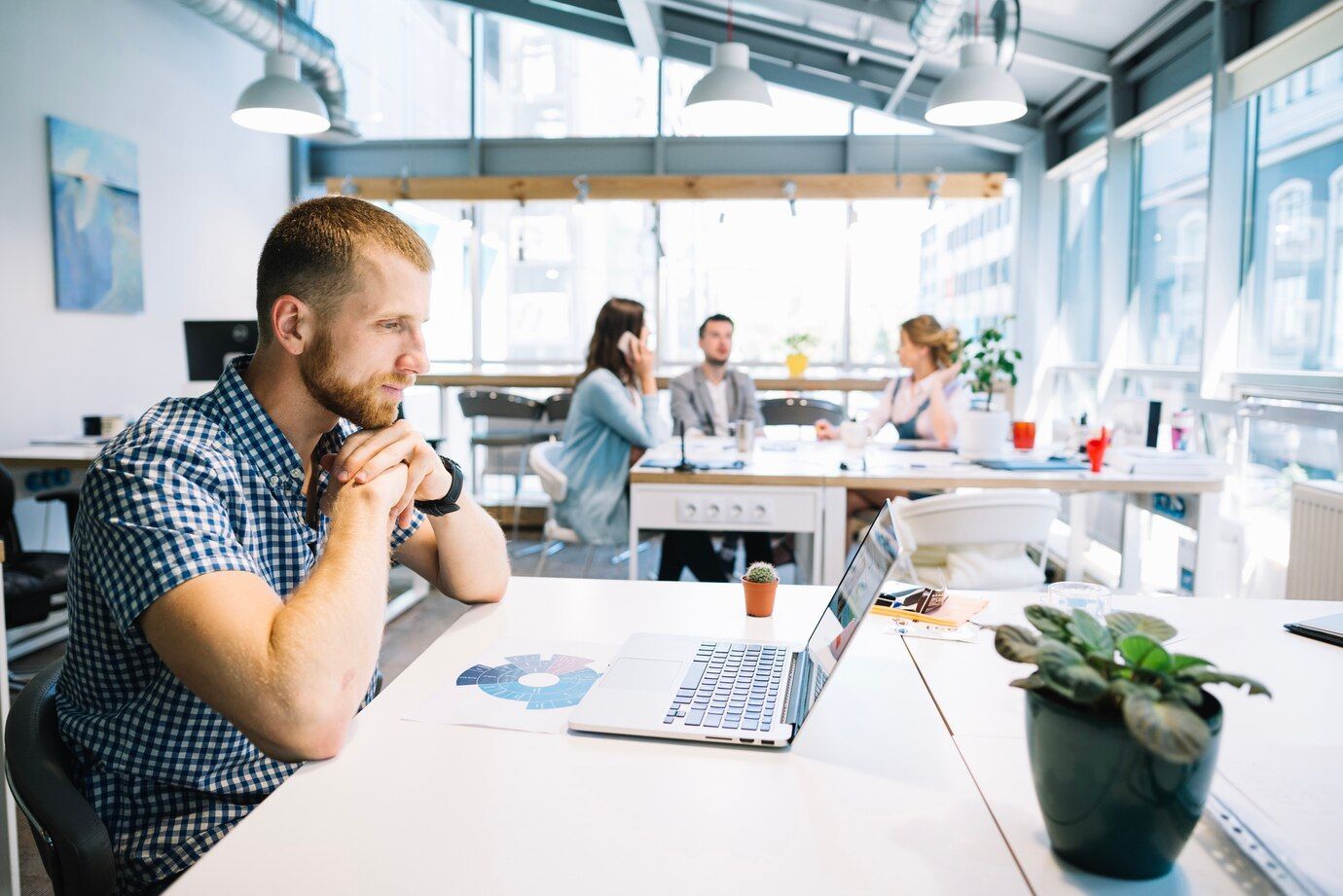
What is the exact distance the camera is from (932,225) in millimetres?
7152

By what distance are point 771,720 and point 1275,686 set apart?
2.16ft

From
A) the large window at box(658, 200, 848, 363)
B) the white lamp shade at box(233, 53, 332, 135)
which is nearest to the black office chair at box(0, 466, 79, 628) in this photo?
the white lamp shade at box(233, 53, 332, 135)

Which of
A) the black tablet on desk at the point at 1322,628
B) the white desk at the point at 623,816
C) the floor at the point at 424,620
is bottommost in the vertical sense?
the floor at the point at 424,620

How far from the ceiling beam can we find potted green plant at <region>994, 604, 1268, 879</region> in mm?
5583

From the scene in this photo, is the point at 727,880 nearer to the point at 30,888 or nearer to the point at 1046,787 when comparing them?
the point at 1046,787

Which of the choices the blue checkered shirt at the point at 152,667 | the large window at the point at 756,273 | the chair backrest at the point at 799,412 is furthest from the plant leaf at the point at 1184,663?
the large window at the point at 756,273

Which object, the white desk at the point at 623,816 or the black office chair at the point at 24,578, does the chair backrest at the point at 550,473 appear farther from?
the white desk at the point at 623,816

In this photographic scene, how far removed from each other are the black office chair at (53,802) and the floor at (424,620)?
4.06 ft

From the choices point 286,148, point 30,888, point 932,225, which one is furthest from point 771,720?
point 286,148

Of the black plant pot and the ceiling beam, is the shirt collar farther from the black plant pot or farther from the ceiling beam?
the ceiling beam

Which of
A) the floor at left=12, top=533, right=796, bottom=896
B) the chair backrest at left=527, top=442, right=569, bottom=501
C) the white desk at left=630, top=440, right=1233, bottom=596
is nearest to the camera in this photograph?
the floor at left=12, top=533, right=796, bottom=896

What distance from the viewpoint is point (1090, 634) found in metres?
0.72

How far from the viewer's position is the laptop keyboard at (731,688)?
1026 mm

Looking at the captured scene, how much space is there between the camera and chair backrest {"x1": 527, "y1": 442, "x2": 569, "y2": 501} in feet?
11.8
